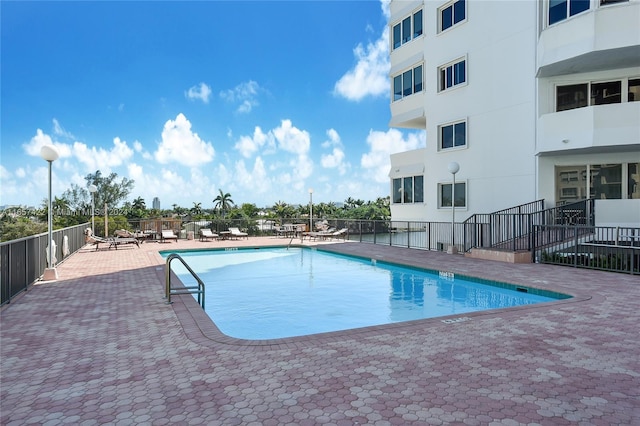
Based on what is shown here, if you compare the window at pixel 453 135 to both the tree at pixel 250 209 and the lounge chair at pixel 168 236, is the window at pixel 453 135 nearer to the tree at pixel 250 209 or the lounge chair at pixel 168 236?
the lounge chair at pixel 168 236

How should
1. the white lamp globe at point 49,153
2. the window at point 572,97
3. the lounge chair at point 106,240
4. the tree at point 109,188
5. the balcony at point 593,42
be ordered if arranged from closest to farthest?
the white lamp globe at point 49,153, the balcony at point 593,42, the window at point 572,97, the lounge chair at point 106,240, the tree at point 109,188

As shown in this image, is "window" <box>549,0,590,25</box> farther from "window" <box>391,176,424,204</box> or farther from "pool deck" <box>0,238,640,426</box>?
"pool deck" <box>0,238,640,426</box>

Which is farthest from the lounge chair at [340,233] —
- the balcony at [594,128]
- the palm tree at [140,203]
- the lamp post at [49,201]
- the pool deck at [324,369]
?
the palm tree at [140,203]

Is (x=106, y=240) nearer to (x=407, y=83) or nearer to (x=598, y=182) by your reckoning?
(x=407, y=83)

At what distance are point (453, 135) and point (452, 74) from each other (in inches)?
104

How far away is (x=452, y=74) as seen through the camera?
59.8 ft

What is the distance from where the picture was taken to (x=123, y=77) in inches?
1522

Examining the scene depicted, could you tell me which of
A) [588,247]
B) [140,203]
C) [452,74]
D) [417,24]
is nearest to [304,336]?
[588,247]

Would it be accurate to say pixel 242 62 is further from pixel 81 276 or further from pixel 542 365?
pixel 542 365

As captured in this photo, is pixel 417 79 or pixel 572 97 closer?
pixel 572 97

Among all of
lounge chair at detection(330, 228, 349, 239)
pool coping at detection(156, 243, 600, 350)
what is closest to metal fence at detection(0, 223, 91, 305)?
pool coping at detection(156, 243, 600, 350)

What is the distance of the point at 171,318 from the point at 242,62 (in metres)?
38.4

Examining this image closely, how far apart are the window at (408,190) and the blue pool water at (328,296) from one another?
21.6ft

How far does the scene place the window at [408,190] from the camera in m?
20.3
